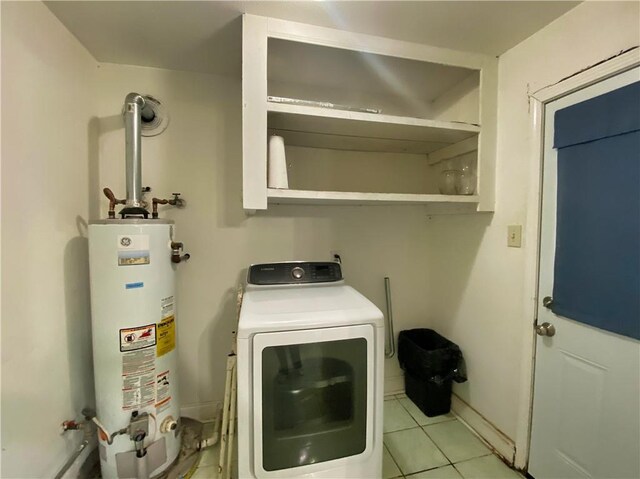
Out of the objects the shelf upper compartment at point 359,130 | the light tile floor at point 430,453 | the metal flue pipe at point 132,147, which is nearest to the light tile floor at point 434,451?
the light tile floor at point 430,453

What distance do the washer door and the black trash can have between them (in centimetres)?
88

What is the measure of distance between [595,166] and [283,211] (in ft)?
5.39

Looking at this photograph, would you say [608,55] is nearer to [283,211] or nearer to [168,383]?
[283,211]

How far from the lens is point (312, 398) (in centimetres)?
127

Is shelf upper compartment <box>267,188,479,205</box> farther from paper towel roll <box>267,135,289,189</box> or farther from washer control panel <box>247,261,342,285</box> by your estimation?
washer control panel <box>247,261,342,285</box>

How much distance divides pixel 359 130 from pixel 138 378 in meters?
1.75

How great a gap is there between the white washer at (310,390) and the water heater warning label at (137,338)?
1.69 feet

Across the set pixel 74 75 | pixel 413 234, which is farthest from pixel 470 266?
pixel 74 75

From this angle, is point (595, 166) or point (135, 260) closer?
point (595, 166)

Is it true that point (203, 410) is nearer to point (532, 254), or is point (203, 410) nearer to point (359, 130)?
point (359, 130)

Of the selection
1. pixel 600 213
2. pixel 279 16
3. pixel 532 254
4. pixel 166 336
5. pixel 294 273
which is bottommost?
pixel 166 336

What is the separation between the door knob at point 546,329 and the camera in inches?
56.3

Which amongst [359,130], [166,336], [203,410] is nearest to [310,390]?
[166,336]

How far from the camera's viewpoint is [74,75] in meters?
1.51
